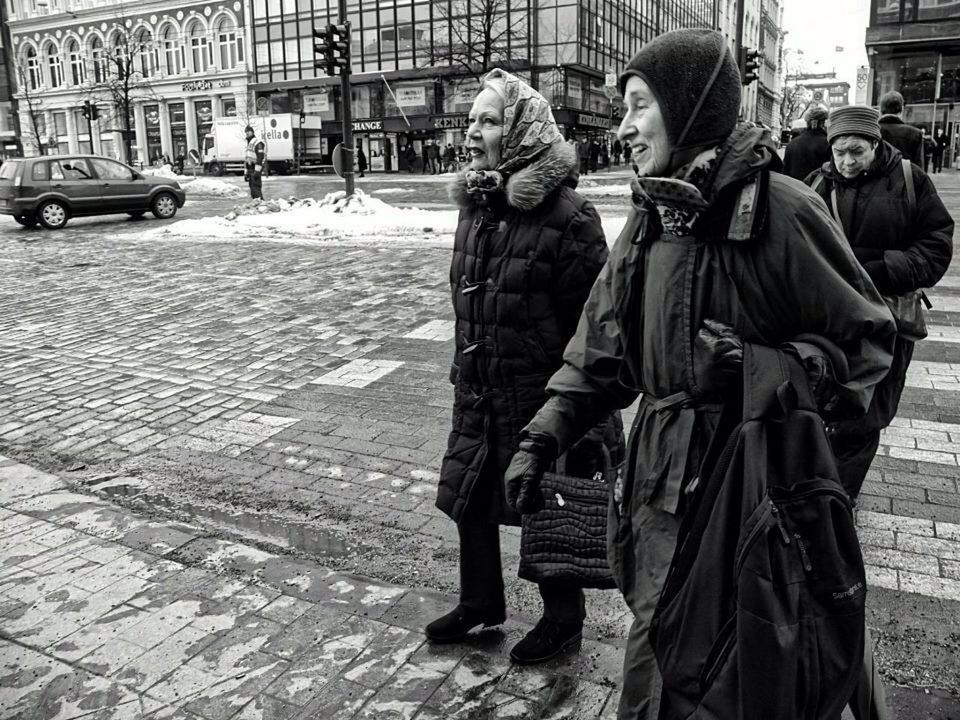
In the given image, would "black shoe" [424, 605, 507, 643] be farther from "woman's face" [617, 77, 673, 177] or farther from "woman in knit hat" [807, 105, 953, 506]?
"woman in knit hat" [807, 105, 953, 506]

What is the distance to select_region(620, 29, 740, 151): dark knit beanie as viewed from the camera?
2.05 m

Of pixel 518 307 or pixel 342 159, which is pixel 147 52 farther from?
pixel 518 307

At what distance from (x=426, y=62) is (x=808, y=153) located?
151ft

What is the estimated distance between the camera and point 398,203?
24.7 m

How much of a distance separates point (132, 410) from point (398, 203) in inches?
735

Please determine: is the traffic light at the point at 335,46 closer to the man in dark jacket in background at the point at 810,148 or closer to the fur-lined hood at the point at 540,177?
the man in dark jacket in background at the point at 810,148

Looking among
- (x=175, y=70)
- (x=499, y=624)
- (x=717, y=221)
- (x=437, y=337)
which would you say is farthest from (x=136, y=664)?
(x=175, y=70)

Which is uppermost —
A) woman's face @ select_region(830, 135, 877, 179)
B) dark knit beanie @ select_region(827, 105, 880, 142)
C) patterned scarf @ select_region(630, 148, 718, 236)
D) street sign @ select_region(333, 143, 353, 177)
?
street sign @ select_region(333, 143, 353, 177)

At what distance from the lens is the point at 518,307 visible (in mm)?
3129

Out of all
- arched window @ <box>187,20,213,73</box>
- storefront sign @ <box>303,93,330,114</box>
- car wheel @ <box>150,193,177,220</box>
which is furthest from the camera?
arched window @ <box>187,20,213,73</box>

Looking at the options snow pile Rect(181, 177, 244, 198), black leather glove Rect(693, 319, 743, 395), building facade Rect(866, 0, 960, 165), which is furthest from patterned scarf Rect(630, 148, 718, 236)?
building facade Rect(866, 0, 960, 165)

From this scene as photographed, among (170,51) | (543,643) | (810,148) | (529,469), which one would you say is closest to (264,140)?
(170,51)

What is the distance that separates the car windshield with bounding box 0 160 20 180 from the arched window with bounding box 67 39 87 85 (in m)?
54.0

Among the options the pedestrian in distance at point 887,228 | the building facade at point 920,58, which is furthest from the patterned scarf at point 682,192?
the building facade at point 920,58
